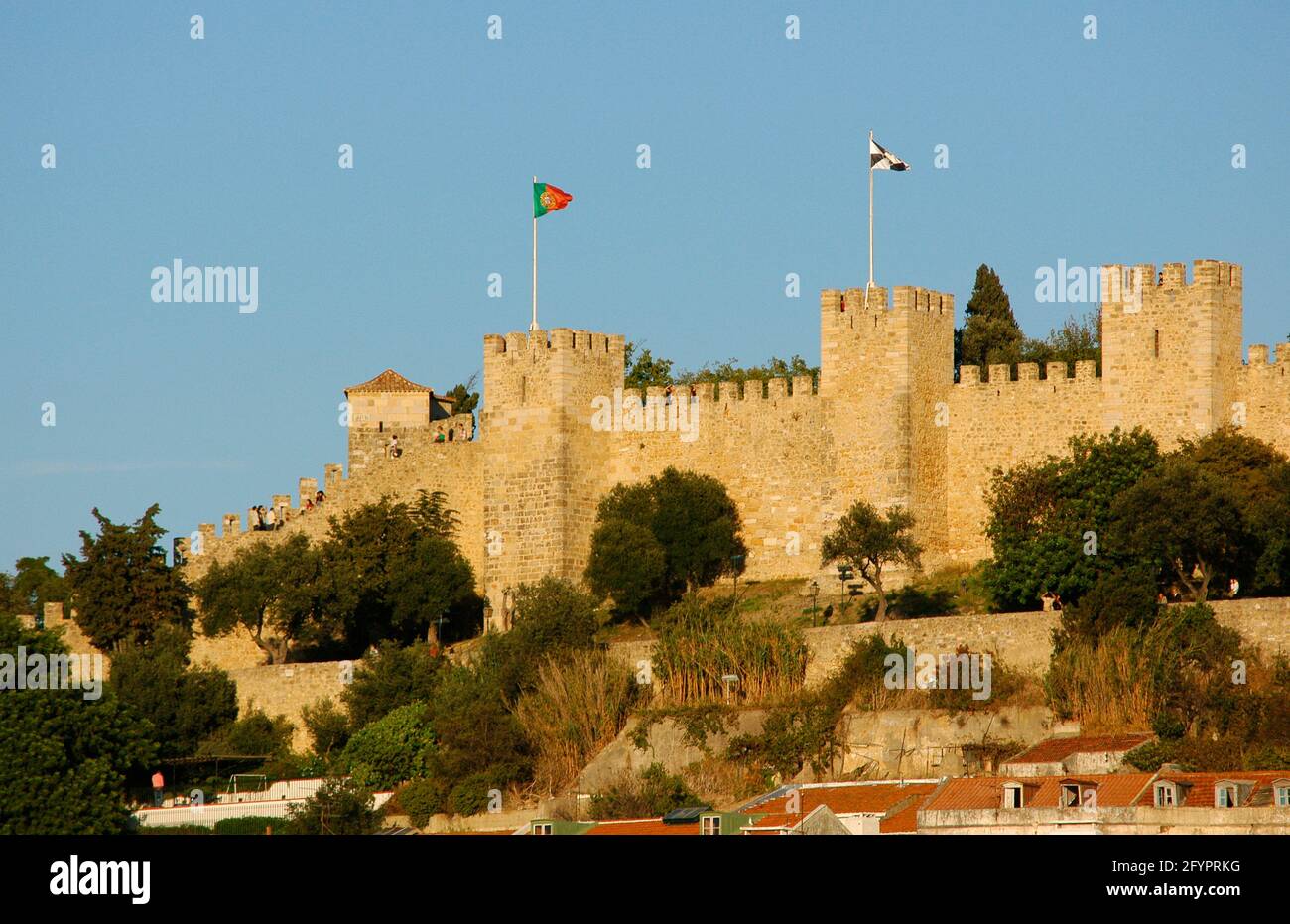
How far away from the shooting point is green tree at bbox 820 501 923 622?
139 ft

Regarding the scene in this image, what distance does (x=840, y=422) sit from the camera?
4475 cm

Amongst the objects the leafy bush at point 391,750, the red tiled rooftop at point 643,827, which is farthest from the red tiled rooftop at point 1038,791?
the leafy bush at point 391,750

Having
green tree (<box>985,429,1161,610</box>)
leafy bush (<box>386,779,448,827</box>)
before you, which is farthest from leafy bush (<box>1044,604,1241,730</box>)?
leafy bush (<box>386,779,448,827</box>)

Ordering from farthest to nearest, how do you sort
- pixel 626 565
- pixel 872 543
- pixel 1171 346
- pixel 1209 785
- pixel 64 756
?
pixel 626 565
pixel 872 543
pixel 1171 346
pixel 64 756
pixel 1209 785

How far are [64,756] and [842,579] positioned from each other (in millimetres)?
12614

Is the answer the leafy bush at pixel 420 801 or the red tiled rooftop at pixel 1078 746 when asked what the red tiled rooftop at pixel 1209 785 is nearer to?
the red tiled rooftop at pixel 1078 746

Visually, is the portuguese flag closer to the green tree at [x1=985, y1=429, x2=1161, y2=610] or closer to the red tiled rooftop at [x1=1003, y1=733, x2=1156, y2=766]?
the green tree at [x1=985, y1=429, x2=1161, y2=610]

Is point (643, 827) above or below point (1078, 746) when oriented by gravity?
below

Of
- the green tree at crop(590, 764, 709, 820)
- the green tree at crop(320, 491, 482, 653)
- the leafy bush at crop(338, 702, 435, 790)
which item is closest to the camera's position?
the green tree at crop(590, 764, 709, 820)

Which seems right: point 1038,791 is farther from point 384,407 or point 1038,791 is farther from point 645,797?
point 384,407

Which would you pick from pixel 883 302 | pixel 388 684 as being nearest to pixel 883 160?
pixel 883 302

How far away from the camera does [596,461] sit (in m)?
47.3

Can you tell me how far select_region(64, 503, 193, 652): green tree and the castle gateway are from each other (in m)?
4.92
